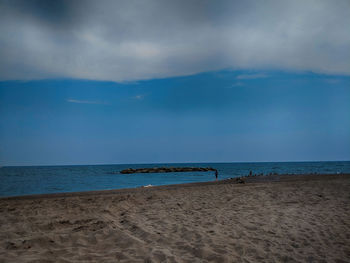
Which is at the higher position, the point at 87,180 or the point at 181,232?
the point at 181,232

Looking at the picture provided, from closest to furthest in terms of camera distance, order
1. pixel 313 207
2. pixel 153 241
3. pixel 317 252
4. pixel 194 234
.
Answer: pixel 317 252 < pixel 153 241 < pixel 194 234 < pixel 313 207

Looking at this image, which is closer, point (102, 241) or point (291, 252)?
point (291, 252)

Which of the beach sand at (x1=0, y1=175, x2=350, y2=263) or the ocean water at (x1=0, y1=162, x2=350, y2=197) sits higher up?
the beach sand at (x1=0, y1=175, x2=350, y2=263)

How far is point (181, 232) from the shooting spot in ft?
19.9

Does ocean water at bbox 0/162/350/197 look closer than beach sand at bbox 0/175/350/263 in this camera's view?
No

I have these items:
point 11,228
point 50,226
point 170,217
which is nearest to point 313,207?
point 170,217

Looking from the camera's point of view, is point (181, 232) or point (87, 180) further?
point (87, 180)

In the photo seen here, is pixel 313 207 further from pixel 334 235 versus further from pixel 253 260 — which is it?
pixel 253 260

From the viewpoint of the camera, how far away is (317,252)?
15.8 feet

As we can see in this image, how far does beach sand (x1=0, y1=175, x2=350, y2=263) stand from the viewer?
183 inches

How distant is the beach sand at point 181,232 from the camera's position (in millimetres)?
4648

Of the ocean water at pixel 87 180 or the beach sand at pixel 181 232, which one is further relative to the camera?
the ocean water at pixel 87 180

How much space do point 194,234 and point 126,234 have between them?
5.29 ft

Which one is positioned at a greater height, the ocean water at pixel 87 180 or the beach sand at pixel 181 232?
the beach sand at pixel 181 232
